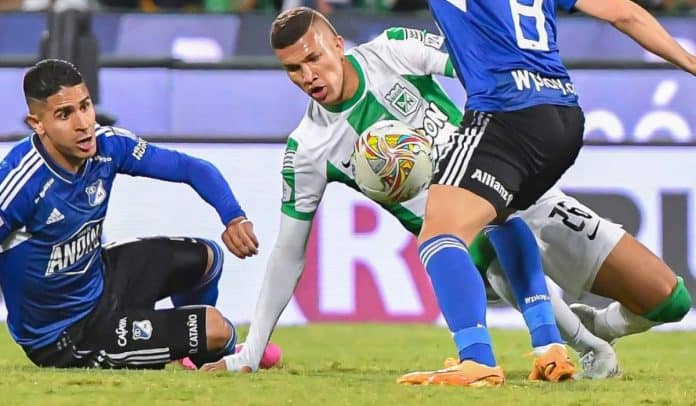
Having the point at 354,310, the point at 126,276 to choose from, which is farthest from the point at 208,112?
the point at 126,276

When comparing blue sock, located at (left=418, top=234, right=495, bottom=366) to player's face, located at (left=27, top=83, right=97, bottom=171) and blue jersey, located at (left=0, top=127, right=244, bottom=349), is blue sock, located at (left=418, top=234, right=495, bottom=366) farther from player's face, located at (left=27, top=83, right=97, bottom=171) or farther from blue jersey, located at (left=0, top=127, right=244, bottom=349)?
player's face, located at (left=27, top=83, right=97, bottom=171)

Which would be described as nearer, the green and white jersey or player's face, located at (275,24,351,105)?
player's face, located at (275,24,351,105)

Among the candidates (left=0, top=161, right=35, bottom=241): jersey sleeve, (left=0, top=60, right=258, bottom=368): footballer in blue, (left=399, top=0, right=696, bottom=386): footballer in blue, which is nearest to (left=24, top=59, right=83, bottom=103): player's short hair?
(left=0, top=60, right=258, bottom=368): footballer in blue

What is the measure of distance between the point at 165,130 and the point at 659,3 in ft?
15.4

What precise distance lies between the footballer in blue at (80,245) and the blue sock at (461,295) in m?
1.09

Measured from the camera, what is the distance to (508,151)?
604 cm

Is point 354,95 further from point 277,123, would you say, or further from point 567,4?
point 277,123

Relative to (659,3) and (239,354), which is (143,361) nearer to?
(239,354)

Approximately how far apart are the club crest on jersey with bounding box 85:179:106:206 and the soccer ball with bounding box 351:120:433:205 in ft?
3.49

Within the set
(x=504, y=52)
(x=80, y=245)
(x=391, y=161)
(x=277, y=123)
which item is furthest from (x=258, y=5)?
(x=504, y=52)

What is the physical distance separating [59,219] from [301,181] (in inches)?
39.1

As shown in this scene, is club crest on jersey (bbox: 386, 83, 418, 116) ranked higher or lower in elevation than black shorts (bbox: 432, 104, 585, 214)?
lower

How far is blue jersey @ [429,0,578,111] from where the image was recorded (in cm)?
612

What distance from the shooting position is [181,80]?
35.8ft
